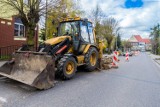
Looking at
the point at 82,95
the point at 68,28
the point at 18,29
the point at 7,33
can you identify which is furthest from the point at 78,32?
the point at 18,29

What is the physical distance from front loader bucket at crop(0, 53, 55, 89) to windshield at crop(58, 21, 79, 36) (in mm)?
2908

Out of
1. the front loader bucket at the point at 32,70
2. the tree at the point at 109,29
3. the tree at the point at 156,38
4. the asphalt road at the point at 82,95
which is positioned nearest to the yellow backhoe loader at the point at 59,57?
the front loader bucket at the point at 32,70

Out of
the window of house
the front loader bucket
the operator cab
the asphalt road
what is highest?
the window of house

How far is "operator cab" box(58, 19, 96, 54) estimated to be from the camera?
9.73m

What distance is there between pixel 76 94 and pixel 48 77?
122cm

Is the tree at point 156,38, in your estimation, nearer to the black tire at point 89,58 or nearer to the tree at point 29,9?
the tree at point 29,9

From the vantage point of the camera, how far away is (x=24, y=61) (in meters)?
7.80

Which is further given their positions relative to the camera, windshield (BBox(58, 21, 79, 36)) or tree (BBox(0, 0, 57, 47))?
tree (BBox(0, 0, 57, 47))

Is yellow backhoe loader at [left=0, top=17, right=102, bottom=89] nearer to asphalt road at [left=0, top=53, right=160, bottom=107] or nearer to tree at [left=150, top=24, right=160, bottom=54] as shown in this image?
asphalt road at [left=0, top=53, right=160, bottom=107]

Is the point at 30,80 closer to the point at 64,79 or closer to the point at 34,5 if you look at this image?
the point at 64,79

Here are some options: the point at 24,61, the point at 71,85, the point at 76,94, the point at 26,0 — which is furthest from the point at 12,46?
the point at 76,94

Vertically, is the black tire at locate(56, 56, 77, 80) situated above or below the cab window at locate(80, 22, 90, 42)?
below

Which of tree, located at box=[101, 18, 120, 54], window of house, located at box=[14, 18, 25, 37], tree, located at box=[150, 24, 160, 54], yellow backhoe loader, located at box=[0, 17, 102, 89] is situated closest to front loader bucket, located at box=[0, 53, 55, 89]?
yellow backhoe loader, located at box=[0, 17, 102, 89]

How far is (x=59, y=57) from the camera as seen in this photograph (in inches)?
337
